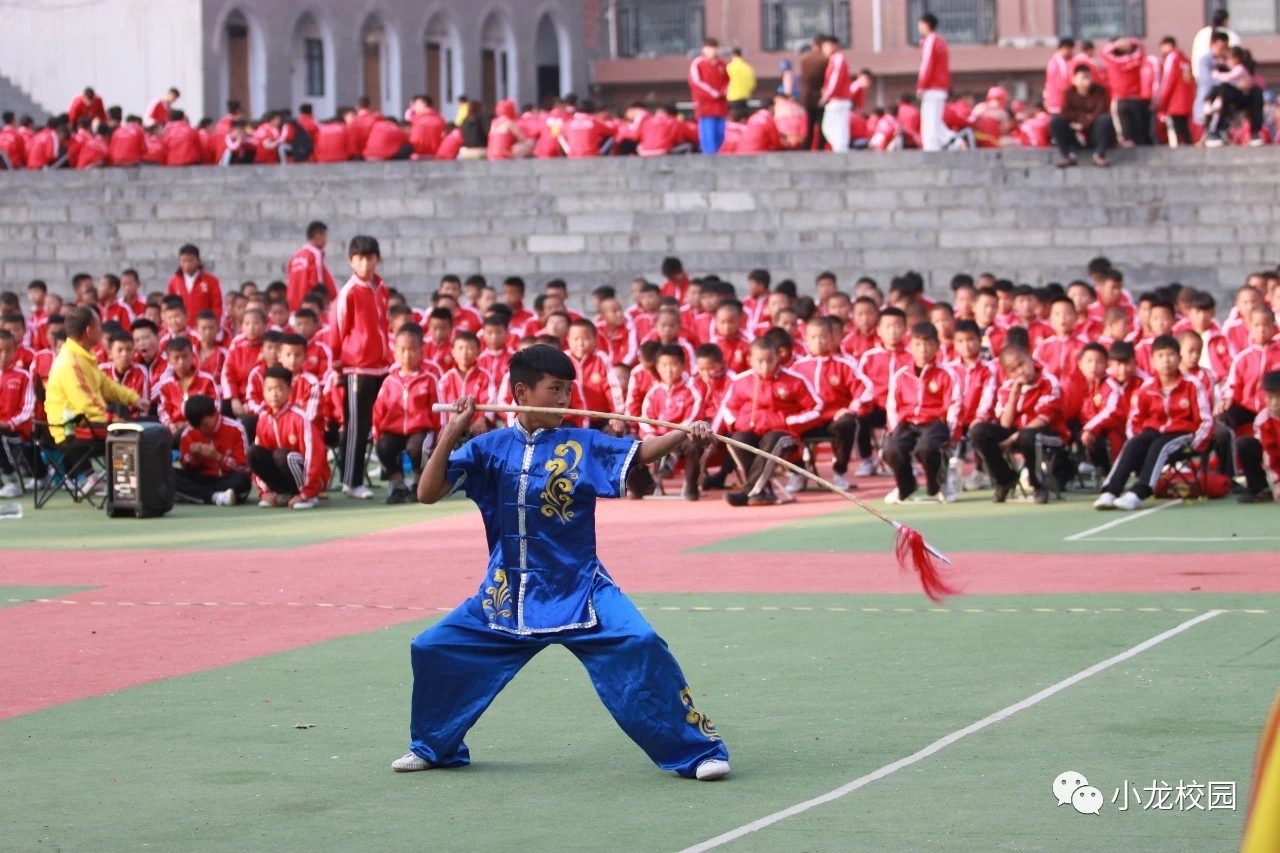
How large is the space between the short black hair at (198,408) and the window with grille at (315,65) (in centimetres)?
2286

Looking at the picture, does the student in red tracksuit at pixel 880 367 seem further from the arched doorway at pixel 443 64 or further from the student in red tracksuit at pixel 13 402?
the arched doorway at pixel 443 64

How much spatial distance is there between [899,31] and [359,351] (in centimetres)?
2811

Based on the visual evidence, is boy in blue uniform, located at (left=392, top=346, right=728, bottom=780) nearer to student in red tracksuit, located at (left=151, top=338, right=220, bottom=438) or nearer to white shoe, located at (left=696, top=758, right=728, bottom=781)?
white shoe, located at (left=696, top=758, right=728, bottom=781)

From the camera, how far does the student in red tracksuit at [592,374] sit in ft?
51.8

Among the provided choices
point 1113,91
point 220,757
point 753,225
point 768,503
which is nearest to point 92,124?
point 753,225

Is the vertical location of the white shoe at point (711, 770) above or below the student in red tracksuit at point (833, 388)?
below

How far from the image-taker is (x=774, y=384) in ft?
48.5

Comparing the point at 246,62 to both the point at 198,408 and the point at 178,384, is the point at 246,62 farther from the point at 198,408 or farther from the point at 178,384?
the point at 198,408

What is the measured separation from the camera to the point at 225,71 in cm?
3534

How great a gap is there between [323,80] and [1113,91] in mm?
18808

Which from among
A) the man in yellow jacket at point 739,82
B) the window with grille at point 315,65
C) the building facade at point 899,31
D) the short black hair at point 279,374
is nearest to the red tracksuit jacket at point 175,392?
the short black hair at point 279,374

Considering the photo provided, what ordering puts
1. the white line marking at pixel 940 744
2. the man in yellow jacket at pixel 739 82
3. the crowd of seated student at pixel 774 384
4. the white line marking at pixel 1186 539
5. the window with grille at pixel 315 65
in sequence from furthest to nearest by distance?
the window with grille at pixel 315 65 < the man in yellow jacket at pixel 739 82 < the crowd of seated student at pixel 774 384 < the white line marking at pixel 1186 539 < the white line marking at pixel 940 744

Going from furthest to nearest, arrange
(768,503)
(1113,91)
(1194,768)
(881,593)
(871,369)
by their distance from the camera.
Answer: (1113,91)
(871,369)
(768,503)
(881,593)
(1194,768)

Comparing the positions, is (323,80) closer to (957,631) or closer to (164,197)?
(164,197)
